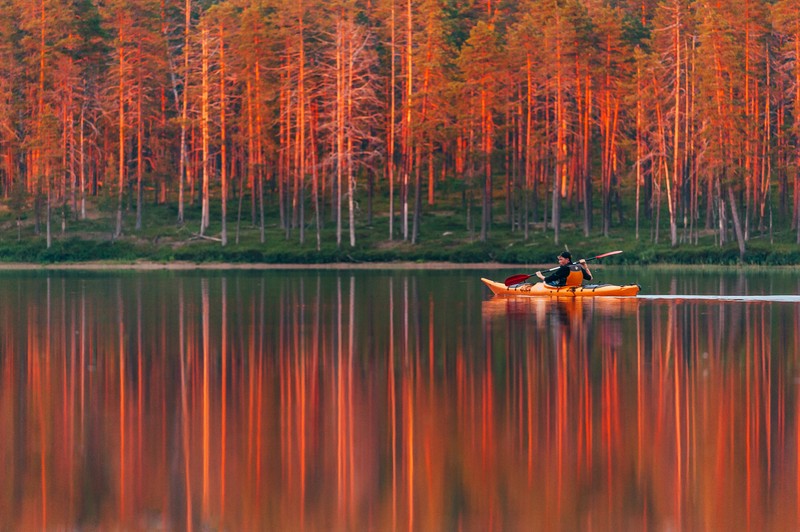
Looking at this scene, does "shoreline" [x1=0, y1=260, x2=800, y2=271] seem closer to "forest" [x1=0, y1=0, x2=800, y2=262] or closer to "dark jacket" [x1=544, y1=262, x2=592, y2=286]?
"forest" [x1=0, y1=0, x2=800, y2=262]

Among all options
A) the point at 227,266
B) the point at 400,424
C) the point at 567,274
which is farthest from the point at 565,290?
the point at 227,266

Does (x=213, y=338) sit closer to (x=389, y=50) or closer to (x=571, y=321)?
(x=571, y=321)

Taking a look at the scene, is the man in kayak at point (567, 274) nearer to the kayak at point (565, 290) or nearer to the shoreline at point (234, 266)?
the kayak at point (565, 290)

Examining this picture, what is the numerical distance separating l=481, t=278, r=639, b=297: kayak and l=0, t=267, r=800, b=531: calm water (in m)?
8.70

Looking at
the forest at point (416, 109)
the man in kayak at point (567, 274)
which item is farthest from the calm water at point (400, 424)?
the forest at point (416, 109)

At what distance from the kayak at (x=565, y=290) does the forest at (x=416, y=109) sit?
31771mm

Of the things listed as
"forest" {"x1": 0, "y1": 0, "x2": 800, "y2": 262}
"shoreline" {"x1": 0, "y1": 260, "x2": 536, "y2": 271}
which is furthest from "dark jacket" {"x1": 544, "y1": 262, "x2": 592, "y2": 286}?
"forest" {"x1": 0, "y1": 0, "x2": 800, "y2": 262}

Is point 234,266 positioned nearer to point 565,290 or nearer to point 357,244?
point 357,244

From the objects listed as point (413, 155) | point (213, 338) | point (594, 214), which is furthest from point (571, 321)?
point (594, 214)

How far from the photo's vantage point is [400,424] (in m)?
16.8

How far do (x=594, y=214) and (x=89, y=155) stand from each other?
125ft

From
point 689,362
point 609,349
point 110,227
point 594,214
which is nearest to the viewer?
point 689,362

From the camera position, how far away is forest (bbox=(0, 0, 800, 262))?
260 ft

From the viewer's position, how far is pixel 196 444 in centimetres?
1556
